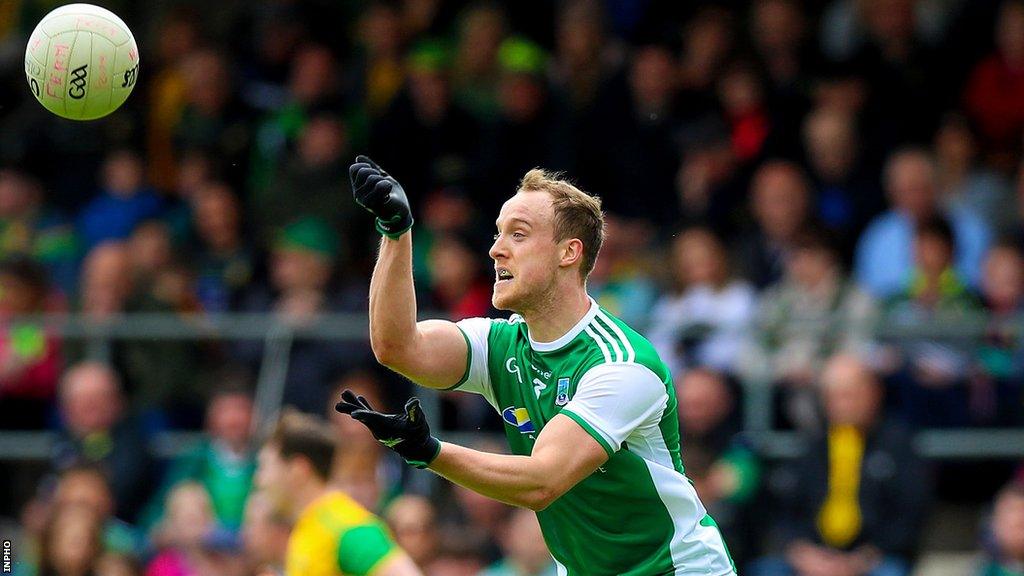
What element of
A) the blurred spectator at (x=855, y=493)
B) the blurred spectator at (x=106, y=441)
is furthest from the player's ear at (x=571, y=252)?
the blurred spectator at (x=106, y=441)

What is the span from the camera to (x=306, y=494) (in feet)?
28.0

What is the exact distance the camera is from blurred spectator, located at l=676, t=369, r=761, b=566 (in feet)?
35.6

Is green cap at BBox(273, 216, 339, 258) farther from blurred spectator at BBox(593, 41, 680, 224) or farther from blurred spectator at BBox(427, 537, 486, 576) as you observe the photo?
blurred spectator at BBox(427, 537, 486, 576)

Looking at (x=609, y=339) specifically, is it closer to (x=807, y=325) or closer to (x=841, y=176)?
(x=807, y=325)

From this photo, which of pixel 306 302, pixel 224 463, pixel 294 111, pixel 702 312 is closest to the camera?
pixel 702 312

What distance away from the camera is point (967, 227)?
1177 cm

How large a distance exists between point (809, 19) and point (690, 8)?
1.05 meters

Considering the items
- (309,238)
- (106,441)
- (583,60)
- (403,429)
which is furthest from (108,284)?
(403,429)

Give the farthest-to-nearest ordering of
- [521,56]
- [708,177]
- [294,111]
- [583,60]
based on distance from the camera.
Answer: [294,111] → [521,56] → [583,60] → [708,177]

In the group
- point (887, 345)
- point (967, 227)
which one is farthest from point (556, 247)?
point (967, 227)

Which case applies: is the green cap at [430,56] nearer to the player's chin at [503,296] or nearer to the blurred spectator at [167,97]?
the blurred spectator at [167,97]

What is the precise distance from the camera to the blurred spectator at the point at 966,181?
39.3ft

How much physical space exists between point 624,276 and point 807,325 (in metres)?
1.53

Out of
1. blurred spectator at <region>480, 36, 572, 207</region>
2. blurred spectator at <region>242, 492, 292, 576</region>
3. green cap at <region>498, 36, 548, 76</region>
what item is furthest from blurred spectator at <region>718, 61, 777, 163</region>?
blurred spectator at <region>242, 492, 292, 576</region>
